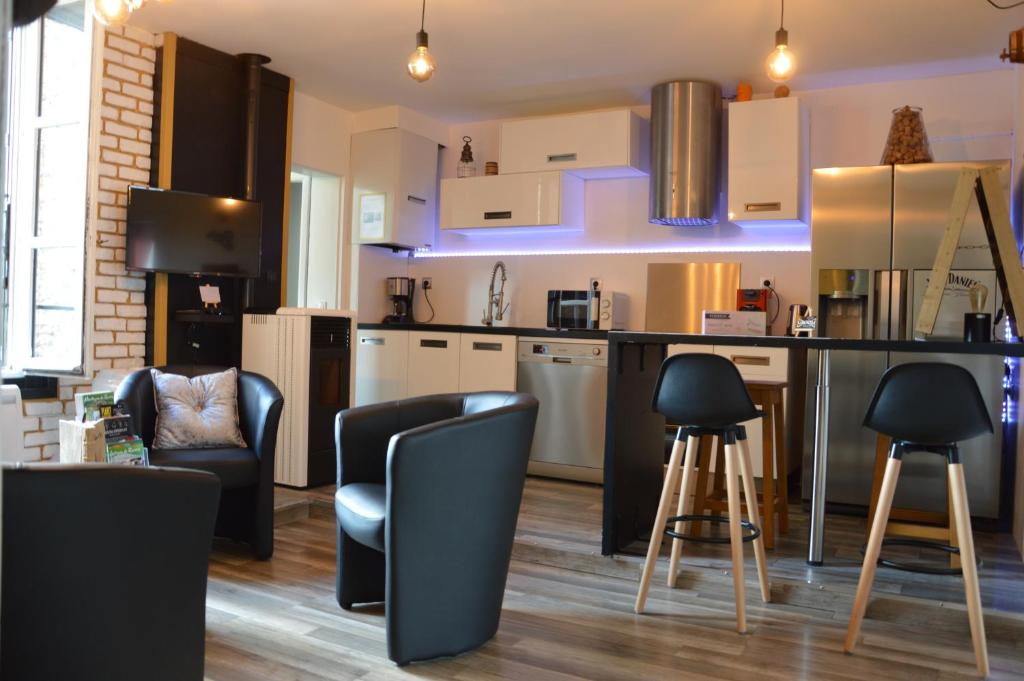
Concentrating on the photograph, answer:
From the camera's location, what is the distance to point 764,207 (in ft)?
16.9

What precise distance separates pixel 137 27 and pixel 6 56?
15.2ft

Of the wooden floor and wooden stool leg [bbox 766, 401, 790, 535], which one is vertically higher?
wooden stool leg [bbox 766, 401, 790, 535]

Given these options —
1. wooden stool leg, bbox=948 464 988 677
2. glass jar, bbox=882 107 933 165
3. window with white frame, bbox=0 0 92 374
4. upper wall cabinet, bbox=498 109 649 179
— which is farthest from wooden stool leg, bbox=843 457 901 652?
window with white frame, bbox=0 0 92 374

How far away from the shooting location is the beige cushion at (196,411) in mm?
3600

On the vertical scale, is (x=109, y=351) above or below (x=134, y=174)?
below

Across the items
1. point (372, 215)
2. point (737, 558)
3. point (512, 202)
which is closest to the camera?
point (737, 558)

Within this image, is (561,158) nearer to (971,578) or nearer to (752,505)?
(752,505)

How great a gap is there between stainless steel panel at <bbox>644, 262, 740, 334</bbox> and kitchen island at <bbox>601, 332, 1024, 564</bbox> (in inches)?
61.3

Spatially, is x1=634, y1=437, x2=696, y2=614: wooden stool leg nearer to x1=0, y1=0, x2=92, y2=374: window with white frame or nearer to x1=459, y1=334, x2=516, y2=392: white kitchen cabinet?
x1=459, y1=334, x2=516, y2=392: white kitchen cabinet

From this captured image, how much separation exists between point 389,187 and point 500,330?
149cm

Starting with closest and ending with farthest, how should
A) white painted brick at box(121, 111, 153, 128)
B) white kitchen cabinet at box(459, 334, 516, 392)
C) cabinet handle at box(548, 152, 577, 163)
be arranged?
white painted brick at box(121, 111, 153, 128)
white kitchen cabinet at box(459, 334, 516, 392)
cabinet handle at box(548, 152, 577, 163)

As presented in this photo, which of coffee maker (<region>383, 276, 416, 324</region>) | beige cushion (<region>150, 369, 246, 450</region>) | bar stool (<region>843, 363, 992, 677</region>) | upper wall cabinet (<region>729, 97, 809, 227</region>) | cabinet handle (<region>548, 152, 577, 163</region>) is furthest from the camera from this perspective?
coffee maker (<region>383, 276, 416, 324</region>)

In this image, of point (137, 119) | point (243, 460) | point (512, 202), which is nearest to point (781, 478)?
point (243, 460)

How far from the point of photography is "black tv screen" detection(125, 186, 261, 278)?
436 cm
